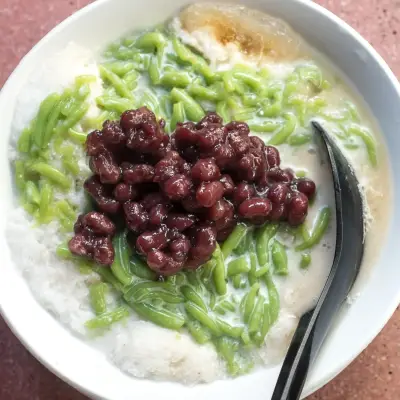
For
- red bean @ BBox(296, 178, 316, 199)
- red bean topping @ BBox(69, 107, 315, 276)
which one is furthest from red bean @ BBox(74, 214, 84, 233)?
red bean @ BBox(296, 178, 316, 199)

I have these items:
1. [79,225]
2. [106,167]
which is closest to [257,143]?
[106,167]

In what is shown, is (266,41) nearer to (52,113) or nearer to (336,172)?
(336,172)

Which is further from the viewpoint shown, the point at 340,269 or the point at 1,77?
the point at 1,77

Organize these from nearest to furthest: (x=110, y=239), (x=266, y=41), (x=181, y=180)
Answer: (x=181, y=180) → (x=110, y=239) → (x=266, y=41)

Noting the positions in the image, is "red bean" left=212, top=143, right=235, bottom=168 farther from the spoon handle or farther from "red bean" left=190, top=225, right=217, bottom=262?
the spoon handle

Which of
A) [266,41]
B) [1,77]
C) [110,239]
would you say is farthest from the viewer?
[1,77]

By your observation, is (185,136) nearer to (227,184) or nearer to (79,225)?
(227,184)

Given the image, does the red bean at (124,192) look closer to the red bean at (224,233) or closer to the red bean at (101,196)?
the red bean at (101,196)

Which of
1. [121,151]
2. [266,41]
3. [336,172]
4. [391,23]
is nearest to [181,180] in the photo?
[121,151]
